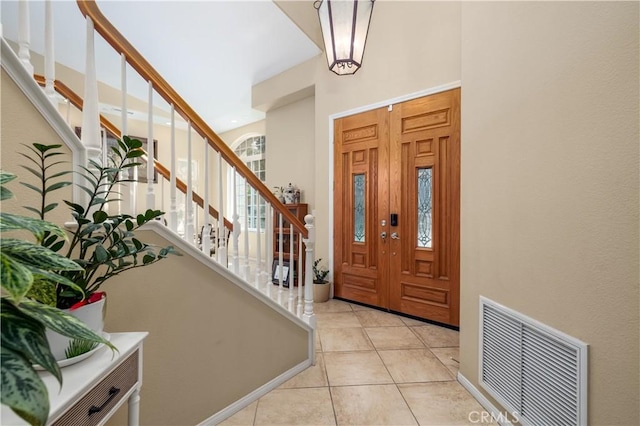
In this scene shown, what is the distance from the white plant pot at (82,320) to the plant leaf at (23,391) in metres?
0.44

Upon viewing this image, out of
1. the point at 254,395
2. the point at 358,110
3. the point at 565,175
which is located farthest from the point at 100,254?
the point at 358,110

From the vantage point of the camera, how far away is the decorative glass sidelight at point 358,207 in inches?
144

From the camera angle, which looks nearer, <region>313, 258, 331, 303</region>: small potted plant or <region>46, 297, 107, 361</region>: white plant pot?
<region>46, 297, 107, 361</region>: white plant pot

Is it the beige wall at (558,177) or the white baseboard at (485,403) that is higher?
the beige wall at (558,177)

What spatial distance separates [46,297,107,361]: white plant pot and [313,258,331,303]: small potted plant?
9.58 feet

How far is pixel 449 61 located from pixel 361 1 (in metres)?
1.44

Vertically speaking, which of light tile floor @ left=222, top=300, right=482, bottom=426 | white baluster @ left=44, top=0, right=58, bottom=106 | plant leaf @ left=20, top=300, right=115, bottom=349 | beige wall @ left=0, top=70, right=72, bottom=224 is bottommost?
light tile floor @ left=222, top=300, right=482, bottom=426

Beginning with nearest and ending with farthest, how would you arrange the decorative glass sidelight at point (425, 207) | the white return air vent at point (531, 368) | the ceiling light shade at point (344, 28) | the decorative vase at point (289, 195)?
the white return air vent at point (531, 368) < the ceiling light shade at point (344, 28) < the decorative glass sidelight at point (425, 207) < the decorative vase at point (289, 195)

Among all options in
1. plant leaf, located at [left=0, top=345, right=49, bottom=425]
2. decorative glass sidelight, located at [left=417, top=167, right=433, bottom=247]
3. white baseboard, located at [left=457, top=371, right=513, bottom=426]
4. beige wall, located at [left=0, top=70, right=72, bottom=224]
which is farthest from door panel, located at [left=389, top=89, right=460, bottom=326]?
plant leaf, located at [left=0, top=345, right=49, bottom=425]

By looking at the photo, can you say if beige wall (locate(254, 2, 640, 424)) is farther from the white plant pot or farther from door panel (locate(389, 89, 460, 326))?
the white plant pot

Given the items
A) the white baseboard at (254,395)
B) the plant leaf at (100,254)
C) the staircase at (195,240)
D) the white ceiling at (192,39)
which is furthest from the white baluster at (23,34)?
the white ceiling at (192,39)

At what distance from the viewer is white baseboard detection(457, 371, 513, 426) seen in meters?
1.59

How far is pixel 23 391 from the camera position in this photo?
0.36 meters

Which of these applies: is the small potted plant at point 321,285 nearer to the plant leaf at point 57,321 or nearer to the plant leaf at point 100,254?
the plant leaf at point 100,254
